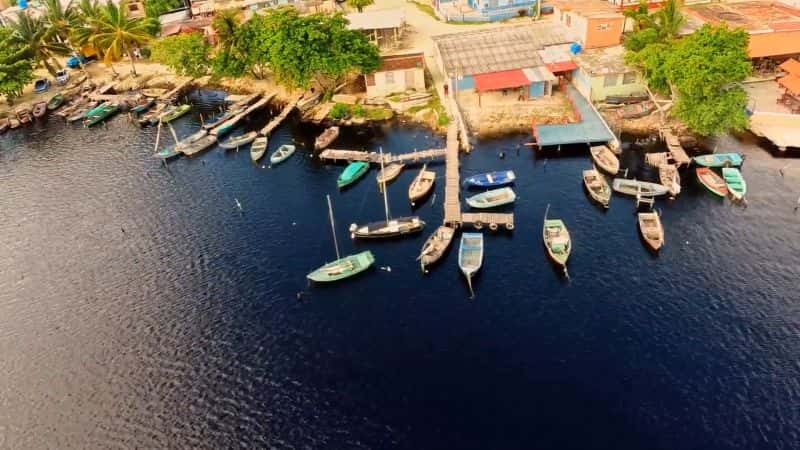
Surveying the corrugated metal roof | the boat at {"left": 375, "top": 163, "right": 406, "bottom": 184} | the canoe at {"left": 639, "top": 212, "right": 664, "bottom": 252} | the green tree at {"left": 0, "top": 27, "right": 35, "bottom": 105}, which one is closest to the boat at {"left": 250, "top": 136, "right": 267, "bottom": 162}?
the boat at {"left": 375, "top": 163, "right": 406, "bottom": 184}

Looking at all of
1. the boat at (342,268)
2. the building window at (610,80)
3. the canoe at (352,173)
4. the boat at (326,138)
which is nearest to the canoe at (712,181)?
the building window at (610,80)

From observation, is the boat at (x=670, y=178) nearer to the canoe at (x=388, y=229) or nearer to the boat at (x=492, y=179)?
the boat at (x=492, y=179)

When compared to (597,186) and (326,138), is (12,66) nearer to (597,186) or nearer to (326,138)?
(326,138)

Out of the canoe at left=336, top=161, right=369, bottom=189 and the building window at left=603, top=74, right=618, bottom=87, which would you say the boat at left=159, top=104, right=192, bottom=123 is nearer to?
the canoe at left=336, top=161, right=369, bottom=189

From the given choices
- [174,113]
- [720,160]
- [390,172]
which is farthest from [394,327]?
[174,113]

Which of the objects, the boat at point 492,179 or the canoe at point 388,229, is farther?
the boat at point 492,179

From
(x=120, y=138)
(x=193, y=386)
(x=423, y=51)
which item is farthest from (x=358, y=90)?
(x=193, y=386)
